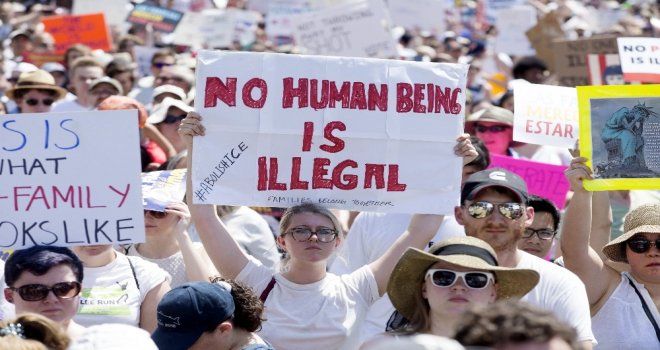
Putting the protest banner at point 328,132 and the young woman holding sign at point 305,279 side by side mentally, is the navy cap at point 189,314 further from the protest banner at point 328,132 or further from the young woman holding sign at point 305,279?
the protest banner at point 328,132

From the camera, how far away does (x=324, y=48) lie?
11695mm

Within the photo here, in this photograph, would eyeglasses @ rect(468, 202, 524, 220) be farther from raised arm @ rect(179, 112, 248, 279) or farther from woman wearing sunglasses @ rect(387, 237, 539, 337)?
raised arm @ rect(179, 112, 248, 279)

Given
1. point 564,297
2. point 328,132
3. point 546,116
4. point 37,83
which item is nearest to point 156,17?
point 37,83

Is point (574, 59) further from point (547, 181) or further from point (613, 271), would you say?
point (613, 271)

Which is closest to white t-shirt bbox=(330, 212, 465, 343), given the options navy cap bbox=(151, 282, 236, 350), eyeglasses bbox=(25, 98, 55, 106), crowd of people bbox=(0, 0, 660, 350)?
crowd of people bbox=(0, 0, 660, 350)

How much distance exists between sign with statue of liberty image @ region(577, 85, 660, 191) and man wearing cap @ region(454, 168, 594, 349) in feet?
1.17

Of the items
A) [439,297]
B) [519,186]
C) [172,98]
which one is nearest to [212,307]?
[439,297]

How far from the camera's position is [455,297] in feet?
14.6

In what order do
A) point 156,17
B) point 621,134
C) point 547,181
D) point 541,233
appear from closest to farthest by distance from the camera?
point 621,134
point 541,233
point 547,181
point 156,17

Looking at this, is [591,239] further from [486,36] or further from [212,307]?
[486,36]

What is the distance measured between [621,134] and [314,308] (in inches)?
62.3

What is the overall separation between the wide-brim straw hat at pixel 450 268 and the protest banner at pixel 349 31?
22.7 feet

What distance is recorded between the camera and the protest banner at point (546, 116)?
6.85m

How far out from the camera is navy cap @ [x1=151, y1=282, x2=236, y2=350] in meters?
4.44
